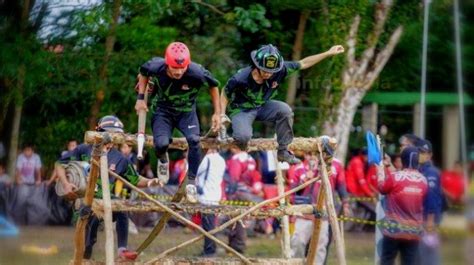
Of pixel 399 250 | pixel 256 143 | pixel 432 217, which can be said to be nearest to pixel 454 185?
pixel 432 217

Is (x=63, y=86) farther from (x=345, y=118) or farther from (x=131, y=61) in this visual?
(x=345, y=118)

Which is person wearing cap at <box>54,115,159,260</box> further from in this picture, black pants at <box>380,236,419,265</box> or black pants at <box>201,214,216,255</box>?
black pants at <box>201,214,216,255</box>

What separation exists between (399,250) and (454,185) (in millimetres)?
1476

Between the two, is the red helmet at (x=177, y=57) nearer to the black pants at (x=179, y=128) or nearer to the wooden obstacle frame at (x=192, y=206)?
the black pants at (x=179, y=128)

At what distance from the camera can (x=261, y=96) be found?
11.9m

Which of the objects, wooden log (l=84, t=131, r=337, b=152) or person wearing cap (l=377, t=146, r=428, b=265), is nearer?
wooden log (l=84, t=131, r=337, b=152)

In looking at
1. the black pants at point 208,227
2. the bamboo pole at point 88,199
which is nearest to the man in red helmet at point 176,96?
the bamboo pole at point 88,199

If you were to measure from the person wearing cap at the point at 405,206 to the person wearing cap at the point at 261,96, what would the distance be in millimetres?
2212

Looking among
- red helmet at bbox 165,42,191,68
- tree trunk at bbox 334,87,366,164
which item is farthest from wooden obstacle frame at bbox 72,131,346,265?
tree trunk at bbox 334,87,366,164

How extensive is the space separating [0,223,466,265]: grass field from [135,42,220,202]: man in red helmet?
2.94 metres

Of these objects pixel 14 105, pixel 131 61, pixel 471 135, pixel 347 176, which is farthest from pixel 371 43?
pixel 471 135

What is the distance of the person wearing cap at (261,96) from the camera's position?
11.6 metres

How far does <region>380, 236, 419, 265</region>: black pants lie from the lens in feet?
45.1

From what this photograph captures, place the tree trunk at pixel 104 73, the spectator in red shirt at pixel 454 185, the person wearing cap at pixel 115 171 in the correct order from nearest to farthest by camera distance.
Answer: the spectator in red shirt at pixel 454 185, the person wearing cap at pixel 115 171, the tree trunk at pixel 104 73
